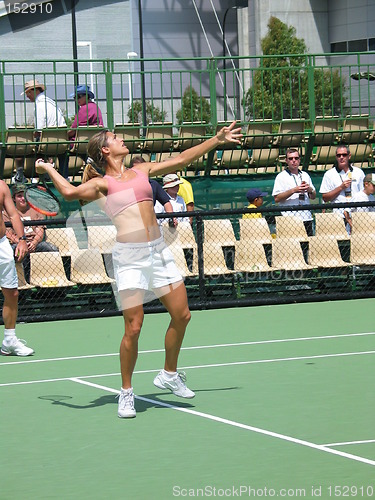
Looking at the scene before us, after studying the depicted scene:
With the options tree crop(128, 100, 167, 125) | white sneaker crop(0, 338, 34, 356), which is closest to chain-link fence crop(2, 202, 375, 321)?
white sneaker crop(0, 338, 34, 356)

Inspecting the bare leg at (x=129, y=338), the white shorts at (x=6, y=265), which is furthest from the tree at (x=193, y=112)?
the bare leg at (x=129, y=338)

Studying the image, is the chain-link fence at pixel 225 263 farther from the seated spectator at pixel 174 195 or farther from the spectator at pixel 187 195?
the spectator at pixel 187 195

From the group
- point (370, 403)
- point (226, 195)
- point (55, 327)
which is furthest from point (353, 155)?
point (370, 403)

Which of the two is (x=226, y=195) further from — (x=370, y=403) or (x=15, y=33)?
(x=15, y=33)

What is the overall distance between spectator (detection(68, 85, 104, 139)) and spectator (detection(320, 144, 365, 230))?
346cm

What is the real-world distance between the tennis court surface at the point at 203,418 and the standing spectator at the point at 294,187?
2926mm

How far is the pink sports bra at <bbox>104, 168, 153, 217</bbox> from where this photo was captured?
752cm

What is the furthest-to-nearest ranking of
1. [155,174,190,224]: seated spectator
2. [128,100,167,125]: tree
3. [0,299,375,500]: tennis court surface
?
[128,100,167,125]: tree → [155,174,190,224]: seated spectator → [0,299,375,500]: tennis court surface

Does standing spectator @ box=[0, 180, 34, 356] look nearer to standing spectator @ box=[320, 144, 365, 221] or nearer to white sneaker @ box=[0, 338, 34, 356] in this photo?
white sneaker @ box=[0, 338, 34, 356]

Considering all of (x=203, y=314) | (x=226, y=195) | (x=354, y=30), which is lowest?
(x=203, y=314)

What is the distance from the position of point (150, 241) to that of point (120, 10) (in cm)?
4275

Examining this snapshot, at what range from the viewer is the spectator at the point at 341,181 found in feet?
48.6

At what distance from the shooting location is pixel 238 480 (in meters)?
5.72

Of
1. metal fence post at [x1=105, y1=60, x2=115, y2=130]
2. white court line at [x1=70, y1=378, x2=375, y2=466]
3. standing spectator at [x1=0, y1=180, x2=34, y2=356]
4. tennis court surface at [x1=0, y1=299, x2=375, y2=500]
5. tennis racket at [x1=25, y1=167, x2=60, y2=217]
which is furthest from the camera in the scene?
metal fence post at [x1=105, y1=60, x2=115, y2=130]
